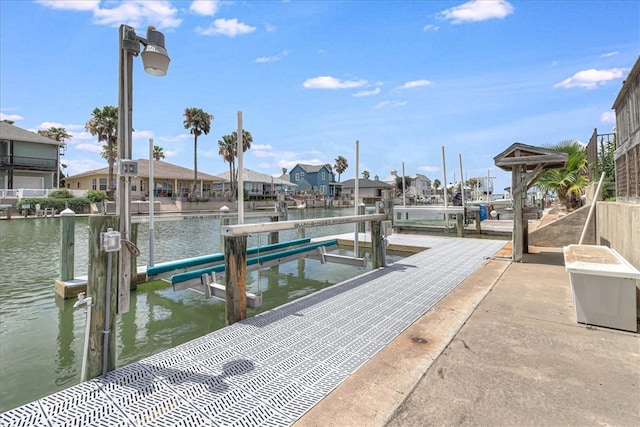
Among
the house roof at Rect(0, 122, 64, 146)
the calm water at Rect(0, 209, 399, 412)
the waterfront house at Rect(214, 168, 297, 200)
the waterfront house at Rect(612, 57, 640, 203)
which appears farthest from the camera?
the waterfront house at Rect(214, 168, 297, 200)

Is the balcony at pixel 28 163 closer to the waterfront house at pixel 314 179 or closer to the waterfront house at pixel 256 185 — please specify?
the waterfront house at pixel 256 185

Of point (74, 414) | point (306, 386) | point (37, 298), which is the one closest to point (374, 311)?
point (306, 386)

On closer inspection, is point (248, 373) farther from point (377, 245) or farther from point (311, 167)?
point (311, 167)

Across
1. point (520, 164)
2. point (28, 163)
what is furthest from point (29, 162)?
point (520, 164)

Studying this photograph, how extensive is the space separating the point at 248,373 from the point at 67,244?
460cm

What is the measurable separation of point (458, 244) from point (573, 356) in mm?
6967

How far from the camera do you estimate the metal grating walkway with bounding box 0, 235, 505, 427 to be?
2021 mm

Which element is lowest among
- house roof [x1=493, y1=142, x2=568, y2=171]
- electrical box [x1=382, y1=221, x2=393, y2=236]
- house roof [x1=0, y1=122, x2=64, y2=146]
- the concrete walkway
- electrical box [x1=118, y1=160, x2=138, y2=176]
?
the concrete walkway

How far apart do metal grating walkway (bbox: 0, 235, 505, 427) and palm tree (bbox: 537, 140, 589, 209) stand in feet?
33.6

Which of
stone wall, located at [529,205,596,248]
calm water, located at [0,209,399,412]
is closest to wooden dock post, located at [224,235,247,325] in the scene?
calm water, located at [0,209,399,412]

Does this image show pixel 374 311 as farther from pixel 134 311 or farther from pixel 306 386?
pixel 134 311

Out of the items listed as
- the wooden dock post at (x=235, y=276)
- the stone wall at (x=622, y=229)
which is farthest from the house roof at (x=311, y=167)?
the wooden dock post at (x=235, y=276)

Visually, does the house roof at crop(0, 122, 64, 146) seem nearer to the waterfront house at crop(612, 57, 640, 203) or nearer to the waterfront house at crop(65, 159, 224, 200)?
the waterfront house at crop(65, 159, 224, 200)

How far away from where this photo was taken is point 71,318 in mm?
4645
